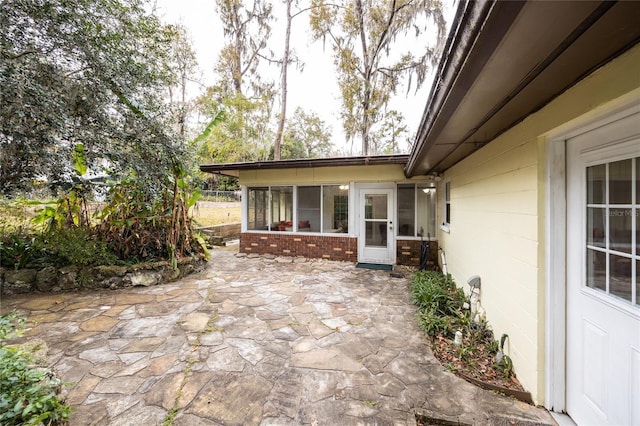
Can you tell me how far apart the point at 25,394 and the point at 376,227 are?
22.0ft

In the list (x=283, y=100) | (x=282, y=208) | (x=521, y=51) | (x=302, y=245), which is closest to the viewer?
(x=521, y=51)

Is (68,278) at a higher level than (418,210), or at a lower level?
lower

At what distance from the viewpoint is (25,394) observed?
5.13 feet

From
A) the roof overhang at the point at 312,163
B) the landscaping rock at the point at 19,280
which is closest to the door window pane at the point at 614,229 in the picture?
the roof overhang at the point at 312,163

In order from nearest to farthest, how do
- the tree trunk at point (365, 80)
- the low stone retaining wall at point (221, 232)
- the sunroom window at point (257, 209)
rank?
the sunroom window at point (257, 209) < the low stone retaining wall at point (221, 232) < the tree trunk at point (365, 80)

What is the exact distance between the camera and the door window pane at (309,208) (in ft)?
25.5

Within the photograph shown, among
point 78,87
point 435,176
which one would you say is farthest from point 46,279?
point 435,176

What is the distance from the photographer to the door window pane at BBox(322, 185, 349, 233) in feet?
24.5

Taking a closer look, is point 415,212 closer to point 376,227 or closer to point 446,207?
point 446,207

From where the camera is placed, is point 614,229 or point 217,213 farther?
point 217,213

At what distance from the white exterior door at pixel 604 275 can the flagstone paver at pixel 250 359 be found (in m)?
0.51

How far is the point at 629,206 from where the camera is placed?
4.95 feet


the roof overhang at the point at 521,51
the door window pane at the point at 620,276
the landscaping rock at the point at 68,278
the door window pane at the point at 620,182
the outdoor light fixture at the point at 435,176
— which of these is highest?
the outdoor light fixture at the point at 435,176

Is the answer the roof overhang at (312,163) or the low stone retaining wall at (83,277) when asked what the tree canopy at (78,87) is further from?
the roof overhang at (312,163)
